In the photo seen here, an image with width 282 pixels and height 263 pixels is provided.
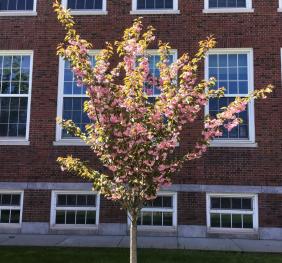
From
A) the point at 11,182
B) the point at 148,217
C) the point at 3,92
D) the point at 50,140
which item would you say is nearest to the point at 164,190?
the point at 148,217

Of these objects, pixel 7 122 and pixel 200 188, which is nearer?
pixel 200 188

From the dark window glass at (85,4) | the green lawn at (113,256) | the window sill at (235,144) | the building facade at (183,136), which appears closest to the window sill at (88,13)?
the building facade at (183,136)

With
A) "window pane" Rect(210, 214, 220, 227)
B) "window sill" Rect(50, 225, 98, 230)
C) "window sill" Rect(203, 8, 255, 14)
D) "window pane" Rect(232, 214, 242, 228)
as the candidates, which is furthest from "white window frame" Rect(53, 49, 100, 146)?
"window pane" Rect(232, 214, 242, 228)

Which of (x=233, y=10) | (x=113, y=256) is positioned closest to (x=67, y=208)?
(x=113, y=256)

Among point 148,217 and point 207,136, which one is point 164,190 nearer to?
point 148,217

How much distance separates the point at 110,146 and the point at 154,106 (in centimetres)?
96

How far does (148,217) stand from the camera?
13531mm

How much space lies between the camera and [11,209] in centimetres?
1386

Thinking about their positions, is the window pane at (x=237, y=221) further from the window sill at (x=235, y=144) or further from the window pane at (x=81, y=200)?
the window pane at (x=81, y=200)

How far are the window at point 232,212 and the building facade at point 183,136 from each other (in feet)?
0.10

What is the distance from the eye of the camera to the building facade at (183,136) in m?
13.4

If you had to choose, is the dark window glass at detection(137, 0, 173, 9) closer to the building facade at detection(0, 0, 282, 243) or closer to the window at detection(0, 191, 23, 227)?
the building facade at detection(0, 0, 282, 243)

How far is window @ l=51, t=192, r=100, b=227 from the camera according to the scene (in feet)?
44.9

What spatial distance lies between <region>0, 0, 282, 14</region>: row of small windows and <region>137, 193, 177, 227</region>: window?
20.7 feet
